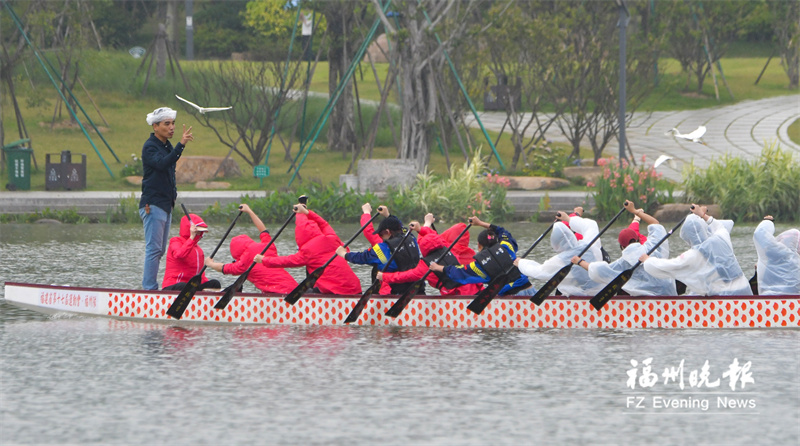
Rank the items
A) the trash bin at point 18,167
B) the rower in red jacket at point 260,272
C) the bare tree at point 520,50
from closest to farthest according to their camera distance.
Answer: the rower in red jacket at point 260,272 < the trash bin at point 18,167 < the bare tree at point 520,50

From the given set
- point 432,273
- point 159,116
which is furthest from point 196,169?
point 432,273

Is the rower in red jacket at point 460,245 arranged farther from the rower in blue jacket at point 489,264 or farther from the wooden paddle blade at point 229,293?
the wooden paddle blade at point 229,293

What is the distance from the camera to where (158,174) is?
37.2 ft

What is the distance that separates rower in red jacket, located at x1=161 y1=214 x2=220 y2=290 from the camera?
1085 centimetres

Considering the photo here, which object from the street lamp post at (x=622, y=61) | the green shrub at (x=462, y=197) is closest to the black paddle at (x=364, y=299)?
the green shrub at (x=462, y=197)

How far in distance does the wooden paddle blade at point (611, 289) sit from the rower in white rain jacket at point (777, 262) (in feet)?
3.90

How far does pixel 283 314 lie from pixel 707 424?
4551 mm

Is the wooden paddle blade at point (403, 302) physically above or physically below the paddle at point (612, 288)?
below

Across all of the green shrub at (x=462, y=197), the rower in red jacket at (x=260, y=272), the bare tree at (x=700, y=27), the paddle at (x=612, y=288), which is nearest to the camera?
the paddle at (x=612, y=288)

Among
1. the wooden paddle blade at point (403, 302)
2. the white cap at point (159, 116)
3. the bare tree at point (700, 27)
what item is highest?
the bare tree at point (700, 27)

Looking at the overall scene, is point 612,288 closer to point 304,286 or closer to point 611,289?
point 611,289

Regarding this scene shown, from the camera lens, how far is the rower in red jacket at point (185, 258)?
35.6ft

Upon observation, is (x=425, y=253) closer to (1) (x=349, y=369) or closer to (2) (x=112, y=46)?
(1) (x=349, y=369)

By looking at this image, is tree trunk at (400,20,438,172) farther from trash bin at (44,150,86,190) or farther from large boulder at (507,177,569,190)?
trash bin at (44,150,86,190)
